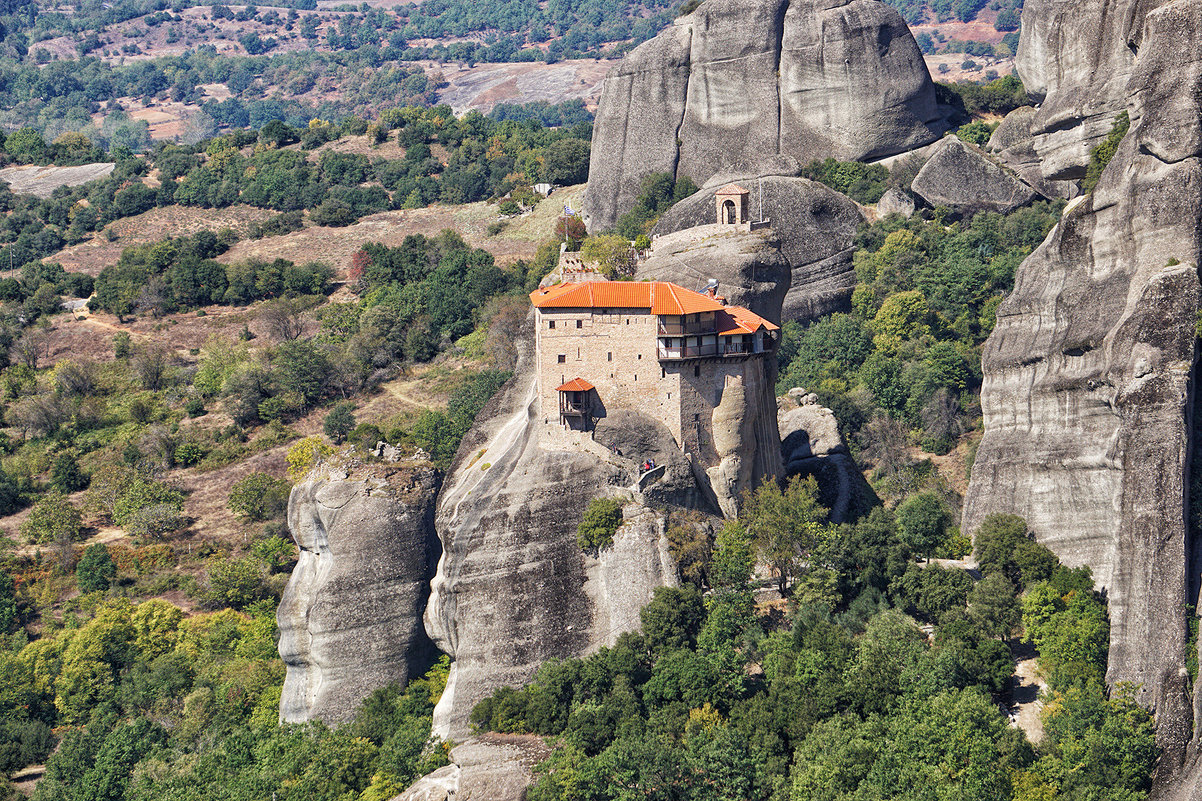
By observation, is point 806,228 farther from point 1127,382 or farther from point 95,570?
point 95,570

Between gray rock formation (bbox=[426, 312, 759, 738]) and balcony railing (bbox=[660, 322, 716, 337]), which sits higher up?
balcony railing (bbox=[660, 322, 716, 337])

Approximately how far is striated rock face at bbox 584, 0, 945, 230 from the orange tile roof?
142ft

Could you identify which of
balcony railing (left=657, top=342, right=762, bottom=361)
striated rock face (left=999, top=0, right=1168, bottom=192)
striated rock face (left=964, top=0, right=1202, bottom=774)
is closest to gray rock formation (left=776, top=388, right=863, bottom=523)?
balcony railing (left=657, top=342, right=762, bottom=361)

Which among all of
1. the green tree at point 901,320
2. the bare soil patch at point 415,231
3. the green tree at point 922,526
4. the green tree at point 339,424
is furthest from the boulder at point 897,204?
the green tree at point 922,526

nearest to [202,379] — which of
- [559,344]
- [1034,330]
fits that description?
[559,344]

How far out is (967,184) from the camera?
4016 inches

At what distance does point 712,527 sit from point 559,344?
32.2 ft

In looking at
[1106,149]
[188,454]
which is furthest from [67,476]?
[1106,149]

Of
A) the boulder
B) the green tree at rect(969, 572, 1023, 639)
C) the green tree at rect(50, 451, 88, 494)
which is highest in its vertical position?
the boulder

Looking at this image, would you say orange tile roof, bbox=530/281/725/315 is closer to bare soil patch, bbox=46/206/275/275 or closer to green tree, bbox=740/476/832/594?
green tree, bbox=740/476/832/594

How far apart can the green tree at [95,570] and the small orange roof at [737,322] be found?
42.0m

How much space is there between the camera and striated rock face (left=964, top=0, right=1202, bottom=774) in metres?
52.7

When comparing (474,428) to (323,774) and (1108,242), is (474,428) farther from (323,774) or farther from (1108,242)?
(1108,242)

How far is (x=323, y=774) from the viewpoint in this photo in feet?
202
